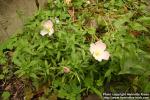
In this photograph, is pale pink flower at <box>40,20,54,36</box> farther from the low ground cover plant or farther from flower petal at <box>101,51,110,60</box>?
flower petal at <box>101,51,110,60</box>

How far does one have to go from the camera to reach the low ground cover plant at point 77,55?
2.79 m

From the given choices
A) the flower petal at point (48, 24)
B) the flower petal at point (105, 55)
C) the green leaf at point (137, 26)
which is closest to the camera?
the flower petal at point (105, 55)

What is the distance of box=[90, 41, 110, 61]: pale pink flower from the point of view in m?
2.79

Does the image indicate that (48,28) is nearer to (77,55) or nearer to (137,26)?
(77,55)

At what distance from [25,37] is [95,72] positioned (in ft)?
2.74

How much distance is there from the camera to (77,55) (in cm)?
297

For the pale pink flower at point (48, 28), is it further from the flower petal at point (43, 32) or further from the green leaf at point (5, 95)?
the green leaf at point (5, 95)

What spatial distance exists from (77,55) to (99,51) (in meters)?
0.25

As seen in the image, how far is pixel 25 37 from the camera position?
10.8ft

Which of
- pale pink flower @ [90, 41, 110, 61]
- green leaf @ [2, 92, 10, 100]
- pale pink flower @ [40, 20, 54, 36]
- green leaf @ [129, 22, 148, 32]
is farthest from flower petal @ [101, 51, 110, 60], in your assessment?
green leaf @ [2, 92, 10, 100]

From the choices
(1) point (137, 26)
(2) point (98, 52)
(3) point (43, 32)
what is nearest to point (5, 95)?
(3) point (43, 32)

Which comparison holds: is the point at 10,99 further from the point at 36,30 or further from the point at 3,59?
the point at 36,30

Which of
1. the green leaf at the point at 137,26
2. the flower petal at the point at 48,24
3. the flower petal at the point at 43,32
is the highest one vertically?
the flower petal at the point at 48,24

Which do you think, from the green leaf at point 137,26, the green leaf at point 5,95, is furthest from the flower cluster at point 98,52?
the green leaf at point 5,95
